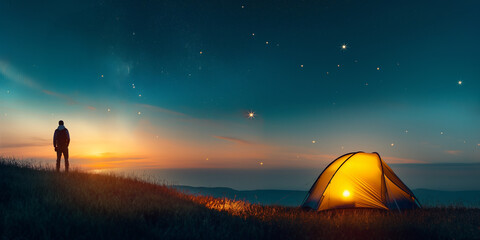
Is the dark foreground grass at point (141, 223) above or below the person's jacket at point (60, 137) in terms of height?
below

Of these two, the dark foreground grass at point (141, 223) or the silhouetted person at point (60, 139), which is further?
the silhouetted person at point (60, 139)

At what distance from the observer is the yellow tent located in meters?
13.7

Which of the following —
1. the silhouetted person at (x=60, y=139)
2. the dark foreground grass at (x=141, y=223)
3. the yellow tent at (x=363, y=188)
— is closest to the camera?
the dark foreground grass at (x=141, y=223)

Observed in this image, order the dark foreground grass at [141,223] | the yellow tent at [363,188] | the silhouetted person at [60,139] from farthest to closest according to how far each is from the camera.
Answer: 1. the silhouetted person at [60,139]
2. the yellow tent at [363,188]
3. the dark foreground grass at [141,223]

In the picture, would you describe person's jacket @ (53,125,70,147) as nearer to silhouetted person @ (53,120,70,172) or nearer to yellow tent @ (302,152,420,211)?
silhouetted person @ (53,120,70,172)

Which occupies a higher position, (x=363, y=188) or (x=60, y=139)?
(x=60, y=139)

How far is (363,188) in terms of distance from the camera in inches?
549

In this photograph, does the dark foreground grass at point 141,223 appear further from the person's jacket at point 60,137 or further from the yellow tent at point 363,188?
the person's jacket at point 60,137

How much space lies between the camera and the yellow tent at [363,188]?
13703mm

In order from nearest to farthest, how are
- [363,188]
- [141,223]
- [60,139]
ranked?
[141,223] < [363,188] < [60,139]

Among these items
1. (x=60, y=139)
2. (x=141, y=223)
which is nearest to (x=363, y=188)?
(x=141, y=223)

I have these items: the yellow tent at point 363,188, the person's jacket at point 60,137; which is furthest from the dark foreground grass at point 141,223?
the person's jacket at point 60,137

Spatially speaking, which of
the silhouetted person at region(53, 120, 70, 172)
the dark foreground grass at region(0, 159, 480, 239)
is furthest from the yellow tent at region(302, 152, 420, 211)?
the silhouetted person at region(53, 120, 70, 172)

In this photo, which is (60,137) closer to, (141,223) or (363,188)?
(141,223)
